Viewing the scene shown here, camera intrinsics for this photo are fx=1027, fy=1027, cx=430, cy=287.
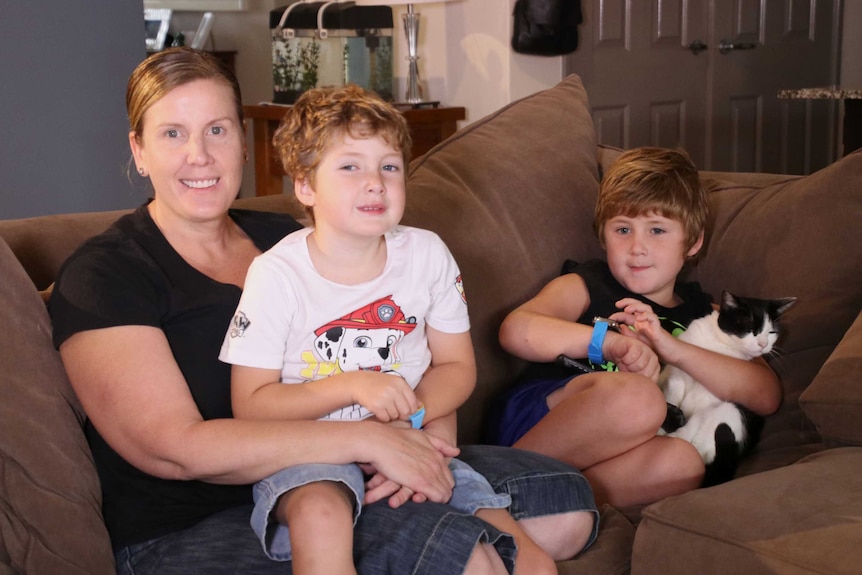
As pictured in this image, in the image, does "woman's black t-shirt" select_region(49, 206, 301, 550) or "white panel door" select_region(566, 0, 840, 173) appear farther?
"white panel door" select_region(566, 0, 840, 173)

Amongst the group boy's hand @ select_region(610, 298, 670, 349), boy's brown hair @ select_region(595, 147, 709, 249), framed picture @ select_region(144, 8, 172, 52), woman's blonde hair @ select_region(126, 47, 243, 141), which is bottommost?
boy's hand @ select_region(610, 298, 670, 349)

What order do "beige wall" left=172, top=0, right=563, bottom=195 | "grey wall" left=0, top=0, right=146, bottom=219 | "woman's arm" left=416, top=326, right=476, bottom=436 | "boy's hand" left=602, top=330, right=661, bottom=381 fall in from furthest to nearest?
"beige wall" left=172, top=0, right=563, bottom=195
"grey wall" left=0, top=0, right=146, bottom=219
"boy's hand" left=602, top=330, right=661, bottom=381
"woman's arm" left=416, top=326, right=476, bottom=436

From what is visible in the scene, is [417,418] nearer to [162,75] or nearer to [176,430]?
[176,430]

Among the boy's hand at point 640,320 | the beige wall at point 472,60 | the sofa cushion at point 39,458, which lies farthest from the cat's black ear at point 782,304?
the beige wall at point 472,60

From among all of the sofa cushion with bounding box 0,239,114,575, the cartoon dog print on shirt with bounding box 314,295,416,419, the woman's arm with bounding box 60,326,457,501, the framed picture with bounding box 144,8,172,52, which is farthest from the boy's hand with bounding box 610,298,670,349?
the framed picture with bounding box 144,8,172,52

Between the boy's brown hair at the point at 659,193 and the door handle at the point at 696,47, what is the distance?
3.47 meters

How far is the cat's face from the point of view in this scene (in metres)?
1.90

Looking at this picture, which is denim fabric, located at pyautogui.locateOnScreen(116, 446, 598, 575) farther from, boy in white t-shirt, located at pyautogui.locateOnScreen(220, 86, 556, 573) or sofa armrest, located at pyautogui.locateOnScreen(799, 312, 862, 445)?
sofa armrest, located at pyautogui.locateOnScreen(799, 312, 862, 445)

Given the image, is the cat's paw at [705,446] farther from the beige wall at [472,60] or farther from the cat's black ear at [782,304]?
the beige wall at [472,60]

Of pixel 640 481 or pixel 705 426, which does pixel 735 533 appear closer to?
pixel 640 481

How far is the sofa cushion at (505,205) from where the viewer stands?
198 centimetres

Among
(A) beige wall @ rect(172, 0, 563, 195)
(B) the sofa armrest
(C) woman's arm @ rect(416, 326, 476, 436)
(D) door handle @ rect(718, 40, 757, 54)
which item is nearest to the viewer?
(C) woman's arm @ rect(416, 326, 476, 436)

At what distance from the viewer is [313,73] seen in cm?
431

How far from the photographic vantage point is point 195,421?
1.36 meters
